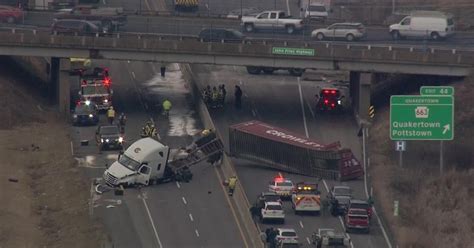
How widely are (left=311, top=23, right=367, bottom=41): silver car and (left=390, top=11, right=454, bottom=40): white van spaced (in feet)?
7.49

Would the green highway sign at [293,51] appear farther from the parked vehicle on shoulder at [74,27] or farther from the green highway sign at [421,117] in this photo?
the green highway sign at [421,117]

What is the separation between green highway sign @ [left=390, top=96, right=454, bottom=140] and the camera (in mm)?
75500

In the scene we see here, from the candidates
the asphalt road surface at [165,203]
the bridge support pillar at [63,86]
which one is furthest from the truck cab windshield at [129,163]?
the bridge support pillar at [63,86]

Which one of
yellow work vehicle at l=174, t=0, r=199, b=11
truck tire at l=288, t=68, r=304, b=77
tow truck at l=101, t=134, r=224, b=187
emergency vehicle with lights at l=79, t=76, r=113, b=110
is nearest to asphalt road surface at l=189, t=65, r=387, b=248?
truck tire at l=288, t=68, r=304, b=77

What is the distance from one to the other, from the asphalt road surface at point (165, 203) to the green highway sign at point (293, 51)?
6.29 meters

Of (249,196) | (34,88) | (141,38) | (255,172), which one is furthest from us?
(34,88)

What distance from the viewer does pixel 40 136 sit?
88.1m

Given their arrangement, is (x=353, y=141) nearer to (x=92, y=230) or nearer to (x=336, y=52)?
(x=336, y=52)

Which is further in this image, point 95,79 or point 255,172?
point 95,79

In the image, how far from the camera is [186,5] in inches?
4786

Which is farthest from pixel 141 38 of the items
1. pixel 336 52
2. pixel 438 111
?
pixel 438 111

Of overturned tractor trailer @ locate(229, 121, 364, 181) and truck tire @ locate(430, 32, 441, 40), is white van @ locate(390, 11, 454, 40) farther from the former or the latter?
overturned tractor trailer @ locate(229, 121, 364, 181)

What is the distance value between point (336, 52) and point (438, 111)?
1651 cm

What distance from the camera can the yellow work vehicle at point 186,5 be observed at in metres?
121
